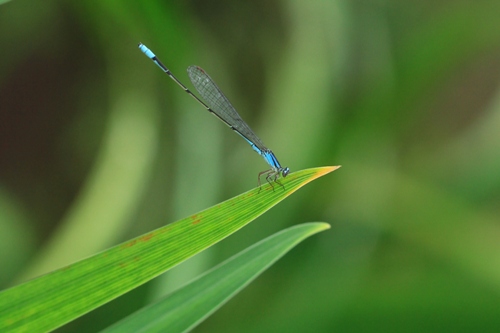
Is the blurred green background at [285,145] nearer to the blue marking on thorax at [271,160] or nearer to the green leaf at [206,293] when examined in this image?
the blue marking on thorax at [271,160]

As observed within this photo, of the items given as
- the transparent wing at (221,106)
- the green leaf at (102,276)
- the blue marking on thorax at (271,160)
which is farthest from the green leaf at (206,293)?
the transparent wing at (221,106)

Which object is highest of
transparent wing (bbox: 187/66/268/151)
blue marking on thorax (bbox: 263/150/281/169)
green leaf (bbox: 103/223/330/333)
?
transparent wing (bbox: 187/66/268/151)

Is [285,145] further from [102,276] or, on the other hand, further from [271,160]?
[102,276]

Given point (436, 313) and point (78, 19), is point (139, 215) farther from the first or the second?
point (436, 313)

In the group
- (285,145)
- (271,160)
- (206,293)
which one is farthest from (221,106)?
(206,293)

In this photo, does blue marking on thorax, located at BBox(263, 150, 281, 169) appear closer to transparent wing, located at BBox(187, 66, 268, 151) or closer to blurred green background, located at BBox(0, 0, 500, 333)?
transparent wing, located at BBox(187, 66, 268, 151)

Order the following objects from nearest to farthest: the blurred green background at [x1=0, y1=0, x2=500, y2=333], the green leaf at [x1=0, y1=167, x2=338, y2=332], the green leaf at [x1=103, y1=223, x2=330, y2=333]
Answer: the green leaf at [x1=0, y1=167, x2=338, y2=332] → the green leaf at [x1=103, y1=223, x2=330, y2=333] → the blurred green background at [x1=0, y1=0, x2=500, y2=333]

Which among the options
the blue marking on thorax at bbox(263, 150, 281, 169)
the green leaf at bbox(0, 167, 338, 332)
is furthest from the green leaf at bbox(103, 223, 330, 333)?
the blue marking on thorax at bbox(263, 150, 281, 169)
